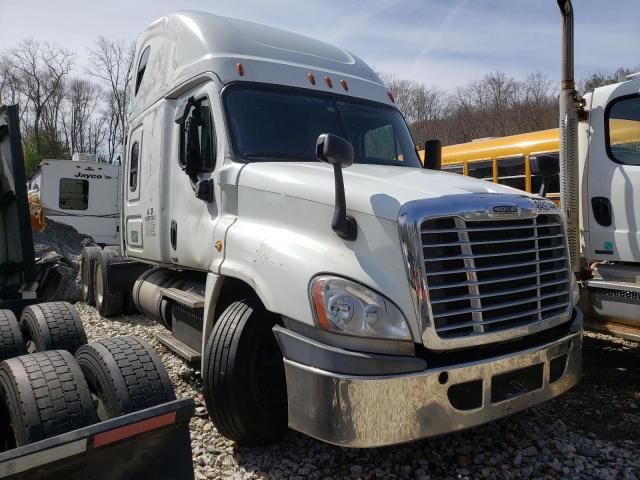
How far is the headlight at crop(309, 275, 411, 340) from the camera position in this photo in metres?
2.76

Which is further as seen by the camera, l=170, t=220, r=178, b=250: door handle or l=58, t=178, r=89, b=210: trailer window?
l=58, t=178, r=89, b=210: trailer window

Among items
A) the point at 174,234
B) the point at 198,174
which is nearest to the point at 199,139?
the point at 198,174

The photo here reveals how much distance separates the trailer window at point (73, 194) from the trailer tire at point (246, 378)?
481 inches

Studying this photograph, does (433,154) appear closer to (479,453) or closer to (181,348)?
(479,453)

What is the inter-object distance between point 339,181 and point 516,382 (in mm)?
1546

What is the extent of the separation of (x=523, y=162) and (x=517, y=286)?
8.23 m

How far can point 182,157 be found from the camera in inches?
181

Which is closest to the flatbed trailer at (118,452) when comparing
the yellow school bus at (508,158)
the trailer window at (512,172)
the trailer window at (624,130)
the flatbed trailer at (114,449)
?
the flatbed trailer at (114,449)

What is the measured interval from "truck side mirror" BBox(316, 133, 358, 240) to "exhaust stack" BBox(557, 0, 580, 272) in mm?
3300

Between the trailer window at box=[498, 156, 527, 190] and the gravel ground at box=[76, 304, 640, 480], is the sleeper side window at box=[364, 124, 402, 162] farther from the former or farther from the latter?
the trailer window at box=[498, 156, 527, 190]

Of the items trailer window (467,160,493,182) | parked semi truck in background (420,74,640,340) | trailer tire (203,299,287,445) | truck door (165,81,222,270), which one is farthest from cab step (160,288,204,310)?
trailer window (467,160,493,182)

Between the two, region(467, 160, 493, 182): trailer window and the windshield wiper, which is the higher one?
region(467, 160, 493, 182): trailer window

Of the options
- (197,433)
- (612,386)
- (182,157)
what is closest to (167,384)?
(197,433)

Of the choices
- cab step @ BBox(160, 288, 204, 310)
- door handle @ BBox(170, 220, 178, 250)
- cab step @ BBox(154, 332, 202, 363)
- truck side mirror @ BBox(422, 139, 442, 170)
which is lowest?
cab step @ BBox(154, 332, 202, 363)
